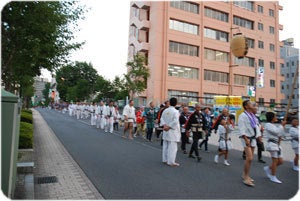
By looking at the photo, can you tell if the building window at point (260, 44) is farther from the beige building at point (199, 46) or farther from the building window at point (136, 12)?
the building window at point (136, 12)

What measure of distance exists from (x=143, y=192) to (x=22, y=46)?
6.39 meters

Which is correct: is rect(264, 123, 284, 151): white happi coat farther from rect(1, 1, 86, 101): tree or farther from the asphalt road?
rect(1, 1, 86, 101): tree

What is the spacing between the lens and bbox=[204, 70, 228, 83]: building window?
41.4 metres

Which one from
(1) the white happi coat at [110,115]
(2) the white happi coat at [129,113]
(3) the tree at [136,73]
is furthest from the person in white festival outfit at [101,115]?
(3) the tree at [136,73]

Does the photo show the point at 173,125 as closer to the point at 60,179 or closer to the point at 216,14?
the point at 60,179

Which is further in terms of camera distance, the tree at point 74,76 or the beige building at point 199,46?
the tree at point 74,76

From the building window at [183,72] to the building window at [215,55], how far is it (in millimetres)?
3089

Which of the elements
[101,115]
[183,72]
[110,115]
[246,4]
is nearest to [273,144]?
[110,115]

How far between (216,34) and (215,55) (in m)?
3.24

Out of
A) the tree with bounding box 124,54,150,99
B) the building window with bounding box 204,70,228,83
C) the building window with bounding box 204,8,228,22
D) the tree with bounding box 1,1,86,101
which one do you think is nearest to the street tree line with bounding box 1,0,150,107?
the tree with bounding box 1,1,86,101

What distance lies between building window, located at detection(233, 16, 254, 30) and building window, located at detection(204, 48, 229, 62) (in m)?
5.82

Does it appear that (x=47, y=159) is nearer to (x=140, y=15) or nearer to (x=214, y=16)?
(x=140, y=15)

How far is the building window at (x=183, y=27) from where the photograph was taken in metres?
38.5

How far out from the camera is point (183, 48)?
3956 centimetres
